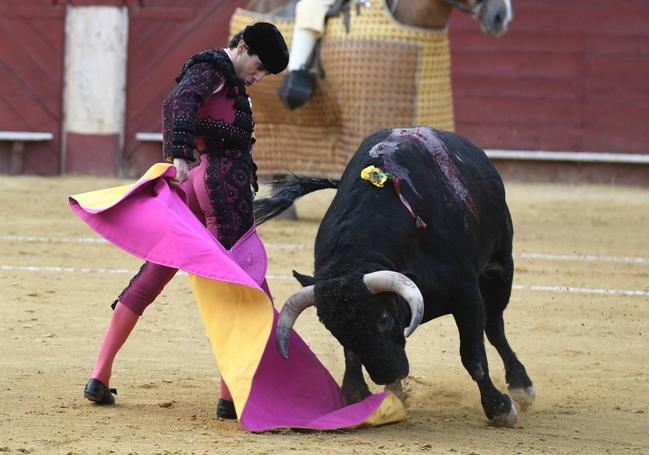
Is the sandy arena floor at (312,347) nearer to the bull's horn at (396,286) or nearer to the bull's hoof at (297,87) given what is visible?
the bull's horn at (396,286)

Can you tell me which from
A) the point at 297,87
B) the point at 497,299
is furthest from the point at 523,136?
the point at 497,299

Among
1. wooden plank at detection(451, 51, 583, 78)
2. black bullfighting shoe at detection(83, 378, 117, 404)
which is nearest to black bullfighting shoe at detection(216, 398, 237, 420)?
black bullfighting shoe at detection(83, 378, 117, 404)

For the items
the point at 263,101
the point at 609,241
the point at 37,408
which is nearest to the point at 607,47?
the point at 609,241

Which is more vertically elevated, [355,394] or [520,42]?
[520,42]

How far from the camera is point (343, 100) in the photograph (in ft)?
24.2

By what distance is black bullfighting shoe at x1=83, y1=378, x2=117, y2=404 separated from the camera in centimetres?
343

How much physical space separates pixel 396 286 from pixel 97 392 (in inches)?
35.7

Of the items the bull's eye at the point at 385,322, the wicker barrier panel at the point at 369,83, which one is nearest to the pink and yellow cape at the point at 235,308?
the bull's eye at the point at 385,322

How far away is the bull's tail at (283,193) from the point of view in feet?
12.6

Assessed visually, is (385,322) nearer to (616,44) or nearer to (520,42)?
(520,42)

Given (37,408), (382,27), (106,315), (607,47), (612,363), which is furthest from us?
(607,47)

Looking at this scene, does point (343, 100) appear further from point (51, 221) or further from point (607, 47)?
point (607, 47)

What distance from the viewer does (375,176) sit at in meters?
3.39

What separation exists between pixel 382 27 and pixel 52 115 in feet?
13.8
